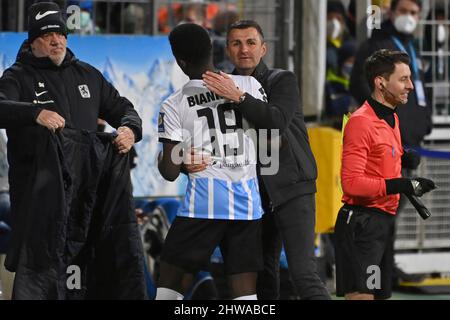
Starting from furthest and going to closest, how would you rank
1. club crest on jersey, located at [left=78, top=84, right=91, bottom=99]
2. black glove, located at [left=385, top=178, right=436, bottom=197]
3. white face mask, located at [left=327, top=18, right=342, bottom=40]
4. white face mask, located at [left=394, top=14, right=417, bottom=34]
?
white face mask, located at [left=327, top=18, right=342, bottom=40]
white face mask, located at [left=394, top=14, right=417, bottom=34]
club crest on jersey, located at [left=78, top=84, right=91, bottom=99]
black glove, located at [left=385, top=178, right=436, bottom=197]

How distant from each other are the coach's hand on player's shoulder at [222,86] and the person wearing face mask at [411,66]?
3.41 m

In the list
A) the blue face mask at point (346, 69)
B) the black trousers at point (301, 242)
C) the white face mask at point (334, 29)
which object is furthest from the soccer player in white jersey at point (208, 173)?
the white face mask at point (334, 29)

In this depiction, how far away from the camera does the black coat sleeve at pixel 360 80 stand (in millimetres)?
10680

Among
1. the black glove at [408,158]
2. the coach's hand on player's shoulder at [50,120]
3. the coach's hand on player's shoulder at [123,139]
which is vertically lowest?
the black glove at [408,158]

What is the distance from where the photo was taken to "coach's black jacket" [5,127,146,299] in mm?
7613

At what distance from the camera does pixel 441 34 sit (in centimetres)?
1237

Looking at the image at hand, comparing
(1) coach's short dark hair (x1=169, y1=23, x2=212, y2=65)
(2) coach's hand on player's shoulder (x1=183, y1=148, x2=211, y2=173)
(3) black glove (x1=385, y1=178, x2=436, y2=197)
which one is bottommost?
(3) black glove (x1=385, y1=178, x2=436, y2=197)

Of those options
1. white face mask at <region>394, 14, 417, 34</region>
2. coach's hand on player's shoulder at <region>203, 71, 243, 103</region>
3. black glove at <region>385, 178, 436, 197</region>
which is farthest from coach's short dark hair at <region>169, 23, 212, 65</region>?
white face mask at <region>394, 14, 417, 34</region>

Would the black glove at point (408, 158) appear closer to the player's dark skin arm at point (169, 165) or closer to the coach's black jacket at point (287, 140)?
the coach's black jacket at point (287, 140)

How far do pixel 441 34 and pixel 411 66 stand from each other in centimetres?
145

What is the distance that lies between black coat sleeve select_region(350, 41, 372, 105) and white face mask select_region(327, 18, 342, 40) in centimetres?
111

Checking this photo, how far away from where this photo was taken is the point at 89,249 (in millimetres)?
8023

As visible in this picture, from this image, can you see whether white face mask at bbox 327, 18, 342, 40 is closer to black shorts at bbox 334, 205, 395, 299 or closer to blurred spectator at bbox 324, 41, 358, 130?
blurred spectator at bbox 324, 41, 358, 130
